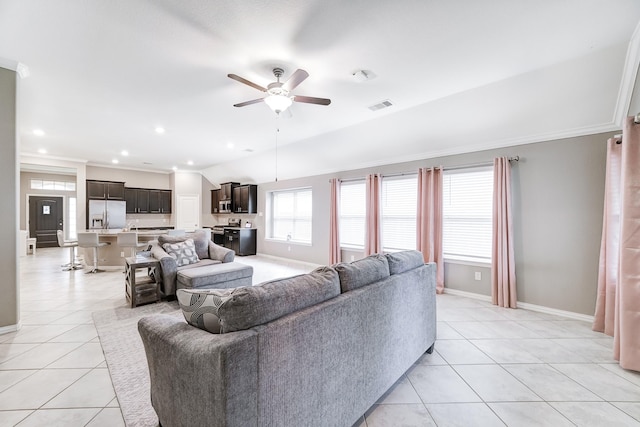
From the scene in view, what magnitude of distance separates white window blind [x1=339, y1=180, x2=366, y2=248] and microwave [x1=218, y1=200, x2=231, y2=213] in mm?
4394

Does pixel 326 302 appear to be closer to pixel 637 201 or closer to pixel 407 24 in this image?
pixel 407 24

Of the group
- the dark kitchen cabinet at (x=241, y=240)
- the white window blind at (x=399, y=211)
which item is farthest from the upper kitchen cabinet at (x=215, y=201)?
the white window blind at (x=399, y=211)

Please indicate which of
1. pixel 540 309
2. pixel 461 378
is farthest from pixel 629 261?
pixel 461 378

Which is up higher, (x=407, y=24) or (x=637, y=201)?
(x=407, y=24)

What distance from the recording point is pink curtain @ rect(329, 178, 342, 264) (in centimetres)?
601

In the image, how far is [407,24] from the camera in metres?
2.15

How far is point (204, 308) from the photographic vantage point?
1.34 m

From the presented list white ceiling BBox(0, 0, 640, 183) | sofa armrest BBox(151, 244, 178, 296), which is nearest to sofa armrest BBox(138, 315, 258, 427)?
white ceiling BBox(0, 0, 640, 183)

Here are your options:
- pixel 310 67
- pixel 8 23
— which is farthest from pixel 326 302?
pixel 8 23

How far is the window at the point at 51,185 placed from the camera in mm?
9062

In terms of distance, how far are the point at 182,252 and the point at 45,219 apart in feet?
30.1

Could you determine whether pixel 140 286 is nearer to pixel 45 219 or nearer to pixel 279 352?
pixel 279 352

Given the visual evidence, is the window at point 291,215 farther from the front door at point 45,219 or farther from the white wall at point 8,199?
the front door at point 45,219

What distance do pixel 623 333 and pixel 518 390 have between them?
117 cm
